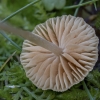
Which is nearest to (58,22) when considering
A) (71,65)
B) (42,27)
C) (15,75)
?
(42,27)

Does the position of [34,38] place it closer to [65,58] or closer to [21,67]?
[65,58]

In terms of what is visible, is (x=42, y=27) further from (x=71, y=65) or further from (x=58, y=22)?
(x=71, y=65)

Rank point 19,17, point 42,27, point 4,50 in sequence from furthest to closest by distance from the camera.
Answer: point 19,17
point 4,50
point 42,27

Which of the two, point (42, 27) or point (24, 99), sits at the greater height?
point (42, 27)

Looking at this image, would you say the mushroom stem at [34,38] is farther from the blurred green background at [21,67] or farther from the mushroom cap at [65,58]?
the blurred green background at [21,67]

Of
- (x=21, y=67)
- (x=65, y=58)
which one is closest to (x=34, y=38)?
(x=65, y=58)
